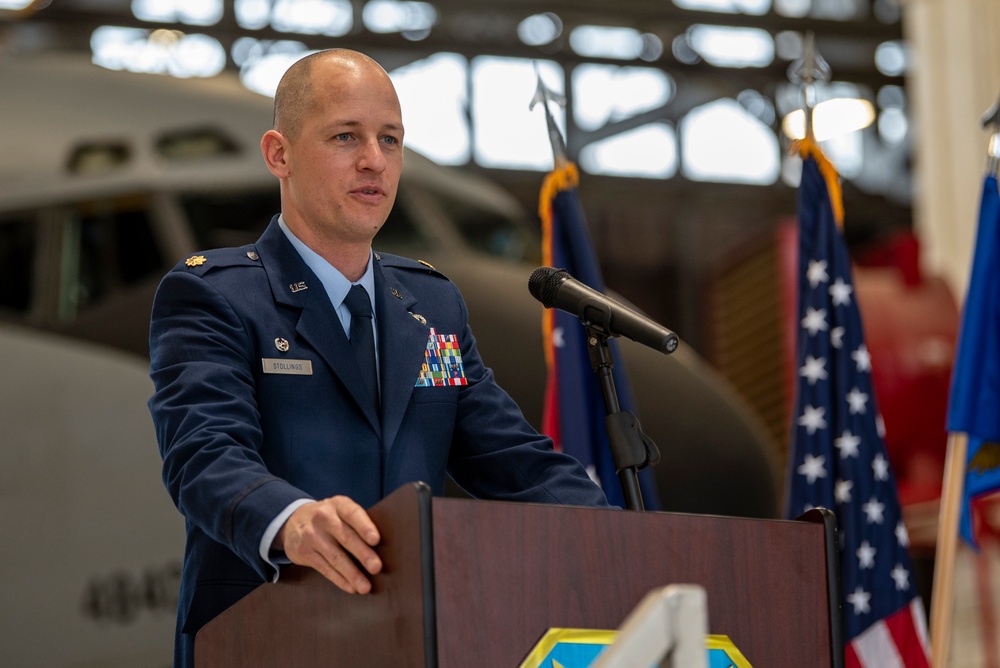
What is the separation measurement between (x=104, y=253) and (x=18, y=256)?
0.27 m

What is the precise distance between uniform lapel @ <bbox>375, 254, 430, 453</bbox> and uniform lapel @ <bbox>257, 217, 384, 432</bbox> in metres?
0.03

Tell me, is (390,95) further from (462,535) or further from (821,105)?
(821,105)

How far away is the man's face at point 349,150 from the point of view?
2045 millimetres

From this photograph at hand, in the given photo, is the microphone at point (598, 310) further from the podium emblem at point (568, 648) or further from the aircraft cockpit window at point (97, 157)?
the aircraft cockpit window at point (97, 157)

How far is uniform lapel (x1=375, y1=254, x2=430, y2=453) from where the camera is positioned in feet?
6.65

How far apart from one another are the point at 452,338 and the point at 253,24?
11764 mm

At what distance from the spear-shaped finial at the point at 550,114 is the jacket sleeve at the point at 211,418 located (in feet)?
7.81

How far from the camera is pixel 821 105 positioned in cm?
1425

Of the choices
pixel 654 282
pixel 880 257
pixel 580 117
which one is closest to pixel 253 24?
pixel 580 117

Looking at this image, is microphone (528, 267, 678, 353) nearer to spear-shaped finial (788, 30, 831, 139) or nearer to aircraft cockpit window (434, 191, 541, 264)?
spear-shaped finial (788, 30, 831, 139)

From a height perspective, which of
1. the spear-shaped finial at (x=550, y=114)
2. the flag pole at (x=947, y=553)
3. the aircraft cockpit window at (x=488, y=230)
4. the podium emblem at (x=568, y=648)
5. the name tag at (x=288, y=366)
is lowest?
the flag pole at (x=947, y=553)

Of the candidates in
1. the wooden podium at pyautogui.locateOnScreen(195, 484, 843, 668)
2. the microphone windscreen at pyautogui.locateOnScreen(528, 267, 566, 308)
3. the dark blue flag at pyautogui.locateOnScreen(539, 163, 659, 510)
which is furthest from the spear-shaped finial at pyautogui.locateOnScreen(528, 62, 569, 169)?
the wooden podium at pyautogui.locateOnScreen(195, 484, 843, 668)

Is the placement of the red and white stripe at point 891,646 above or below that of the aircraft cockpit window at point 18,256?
below

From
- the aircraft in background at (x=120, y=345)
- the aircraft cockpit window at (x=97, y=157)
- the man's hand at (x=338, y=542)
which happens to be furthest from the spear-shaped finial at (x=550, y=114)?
the man's hand at (x=338, y=542)
